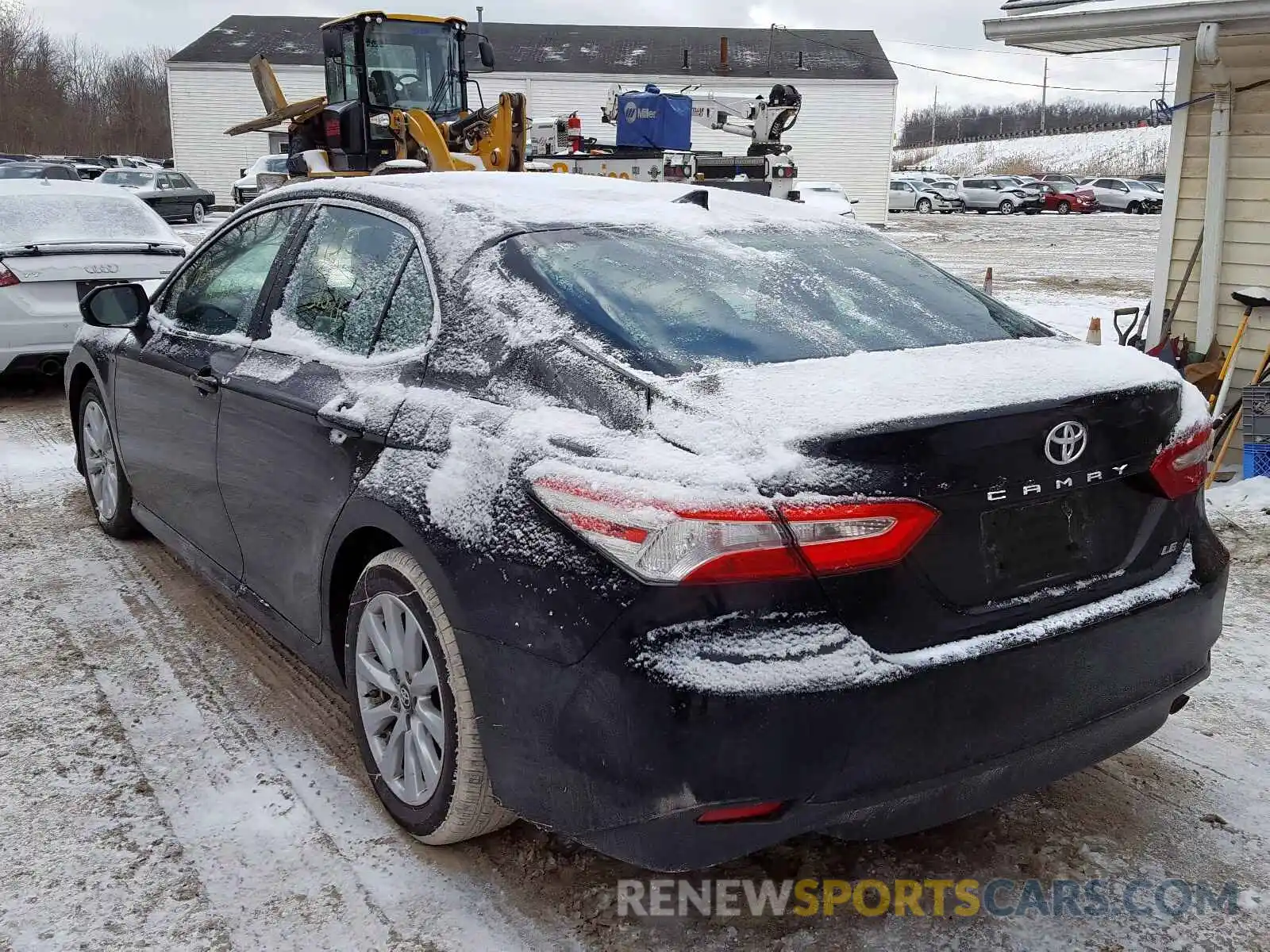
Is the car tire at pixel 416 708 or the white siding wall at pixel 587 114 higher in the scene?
the white siding wall at pixel 587 114

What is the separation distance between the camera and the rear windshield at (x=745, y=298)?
2582 mm

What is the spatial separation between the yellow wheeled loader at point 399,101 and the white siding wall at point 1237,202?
8311mm

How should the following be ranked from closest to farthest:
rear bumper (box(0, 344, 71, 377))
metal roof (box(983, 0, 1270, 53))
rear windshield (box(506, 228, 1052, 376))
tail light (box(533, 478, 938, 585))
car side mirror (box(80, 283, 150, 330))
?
tail light (box(533, 478, 938, 585)), rear windshield (box(506, 228, 1052, 376)), car side mirror (box(80, 283, 150, 330)), metal roof (box(983, 0, 1270, 53)), rear bumper (box(0, 344, 71, 377))

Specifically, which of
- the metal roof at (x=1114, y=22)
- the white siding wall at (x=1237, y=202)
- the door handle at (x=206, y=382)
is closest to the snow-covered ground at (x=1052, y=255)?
the white siding wall at (x=1237, y=202)

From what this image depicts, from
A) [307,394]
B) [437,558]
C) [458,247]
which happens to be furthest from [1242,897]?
[307,394]

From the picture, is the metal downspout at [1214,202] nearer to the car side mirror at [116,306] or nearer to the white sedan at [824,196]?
the car side mirror at [116,306]

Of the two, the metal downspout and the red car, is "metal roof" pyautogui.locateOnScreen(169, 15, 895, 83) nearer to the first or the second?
the red car

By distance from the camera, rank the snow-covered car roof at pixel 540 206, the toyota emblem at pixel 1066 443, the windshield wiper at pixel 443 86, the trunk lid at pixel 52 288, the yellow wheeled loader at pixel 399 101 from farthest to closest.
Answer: the windshield wiper at pixel 443 86
the yellow wheeled loader at pixel 399 101
the trunk lid at pixel 52 288
the snow-covered car roof at pixel 540 206
the toyota emblem at pixel 1066 443

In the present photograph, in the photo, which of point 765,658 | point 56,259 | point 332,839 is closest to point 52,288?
point 56,259

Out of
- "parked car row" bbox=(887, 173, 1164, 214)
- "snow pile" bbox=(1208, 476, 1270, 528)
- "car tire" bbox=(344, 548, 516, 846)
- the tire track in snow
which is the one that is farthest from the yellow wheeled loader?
"parked car row" bbox=(887, 173, 1164, 214)

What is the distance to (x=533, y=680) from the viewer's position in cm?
225

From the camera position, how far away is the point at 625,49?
42688 mm

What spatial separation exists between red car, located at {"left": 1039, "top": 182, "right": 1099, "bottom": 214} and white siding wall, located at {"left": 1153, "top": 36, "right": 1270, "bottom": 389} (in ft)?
124

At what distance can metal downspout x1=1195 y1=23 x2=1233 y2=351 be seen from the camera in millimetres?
7211
